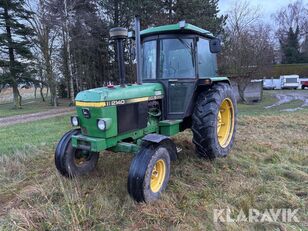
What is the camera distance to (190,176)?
393 cm

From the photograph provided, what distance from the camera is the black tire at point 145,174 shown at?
9.98ft

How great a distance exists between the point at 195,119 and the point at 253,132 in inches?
124

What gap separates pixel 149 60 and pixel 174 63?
0.42 metres

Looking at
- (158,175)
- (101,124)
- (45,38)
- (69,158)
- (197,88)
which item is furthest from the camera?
(45,38)

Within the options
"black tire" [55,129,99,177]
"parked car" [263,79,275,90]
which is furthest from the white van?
"black tire" [55,129,99,177]

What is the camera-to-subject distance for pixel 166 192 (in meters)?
3.44

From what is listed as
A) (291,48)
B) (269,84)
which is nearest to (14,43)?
(269,84)

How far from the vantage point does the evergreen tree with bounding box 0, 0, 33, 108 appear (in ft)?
61.2

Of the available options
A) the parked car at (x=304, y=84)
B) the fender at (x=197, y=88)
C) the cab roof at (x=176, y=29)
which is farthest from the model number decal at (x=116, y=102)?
the parked car at (x=304, y=84)

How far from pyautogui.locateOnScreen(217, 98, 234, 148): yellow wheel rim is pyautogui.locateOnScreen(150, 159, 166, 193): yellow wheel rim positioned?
1989mm

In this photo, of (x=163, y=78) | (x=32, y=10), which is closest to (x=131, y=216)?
(x=163, y=78)

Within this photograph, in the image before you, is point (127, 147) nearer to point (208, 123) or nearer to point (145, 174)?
point (145, 174)

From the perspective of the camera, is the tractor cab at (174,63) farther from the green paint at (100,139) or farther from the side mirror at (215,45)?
the green paint at (100,139)

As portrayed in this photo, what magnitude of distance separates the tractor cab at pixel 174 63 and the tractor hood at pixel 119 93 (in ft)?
0.83
